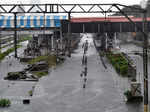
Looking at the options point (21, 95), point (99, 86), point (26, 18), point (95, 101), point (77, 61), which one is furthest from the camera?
point (26, 18)

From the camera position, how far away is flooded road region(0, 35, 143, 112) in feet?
43.2

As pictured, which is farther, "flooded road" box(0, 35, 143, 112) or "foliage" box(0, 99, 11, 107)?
"foliage" box(0, 99, 11, 107)

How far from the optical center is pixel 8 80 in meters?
19.7

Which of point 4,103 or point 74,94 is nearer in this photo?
point 4,103

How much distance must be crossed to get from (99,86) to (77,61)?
12112 mm

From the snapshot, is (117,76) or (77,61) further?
(77,61)

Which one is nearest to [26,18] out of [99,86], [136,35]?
[99,86]

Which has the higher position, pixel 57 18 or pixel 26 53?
pixel 57 18

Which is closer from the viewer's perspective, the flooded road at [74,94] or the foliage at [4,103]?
the flooded road at [74,94]

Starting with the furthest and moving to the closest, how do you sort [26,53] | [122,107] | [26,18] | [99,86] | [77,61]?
[26,18] → [26,53] → [77,61] → [99,86] → [122,107]

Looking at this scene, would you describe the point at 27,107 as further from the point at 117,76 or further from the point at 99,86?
the point at 117,76

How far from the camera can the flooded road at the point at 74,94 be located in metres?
13.2

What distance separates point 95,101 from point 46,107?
231cm

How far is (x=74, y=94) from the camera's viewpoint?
15.5 meters
